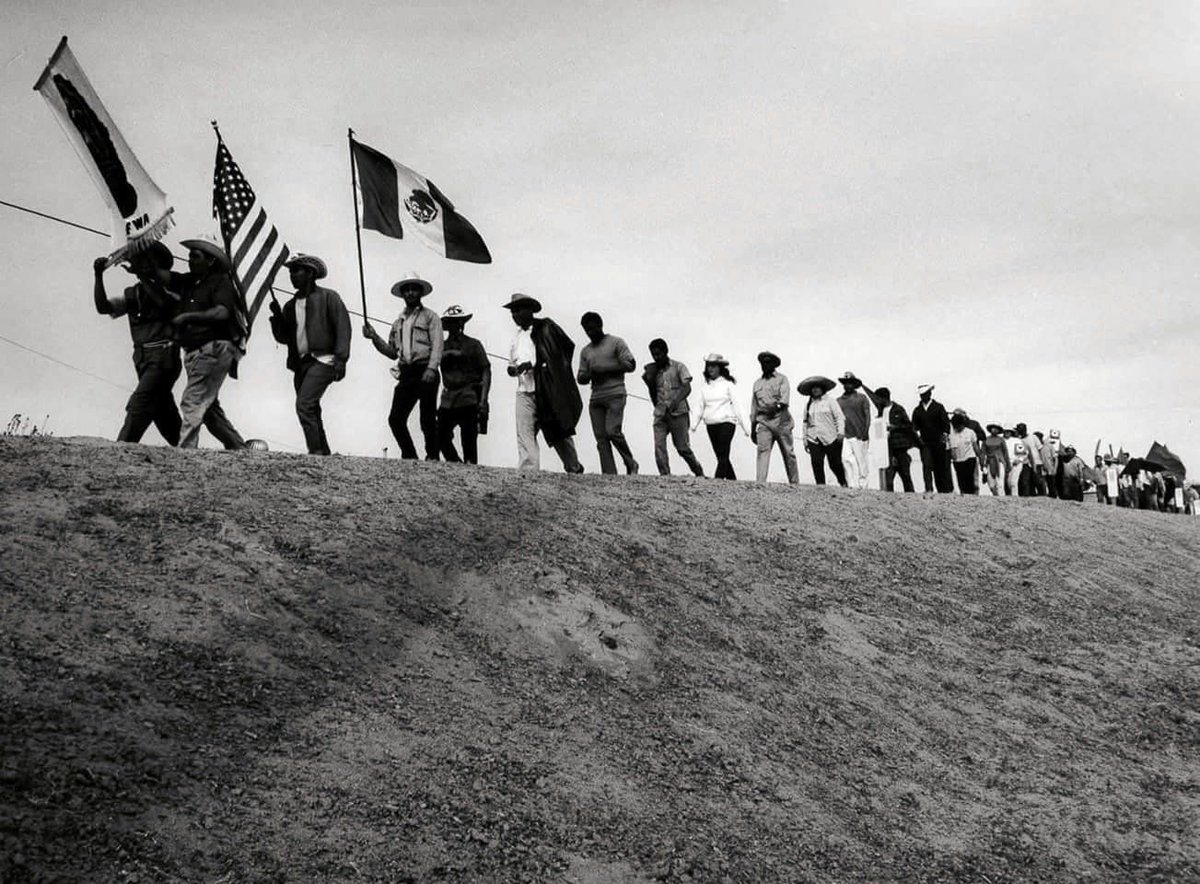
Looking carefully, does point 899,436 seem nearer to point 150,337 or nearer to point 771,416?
point 771,416

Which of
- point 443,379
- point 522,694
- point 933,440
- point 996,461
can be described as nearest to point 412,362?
point 443,379

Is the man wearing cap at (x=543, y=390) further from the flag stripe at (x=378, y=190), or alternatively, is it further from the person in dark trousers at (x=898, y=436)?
the person in dark trousers at (x=898, y=436)

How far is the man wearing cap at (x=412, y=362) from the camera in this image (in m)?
10.6

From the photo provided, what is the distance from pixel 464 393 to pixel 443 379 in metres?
0.27

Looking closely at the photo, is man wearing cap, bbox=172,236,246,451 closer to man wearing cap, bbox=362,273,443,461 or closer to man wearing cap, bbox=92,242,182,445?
man wearing cap, bbox=92,242,182,445

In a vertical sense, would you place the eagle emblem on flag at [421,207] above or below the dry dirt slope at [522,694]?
above

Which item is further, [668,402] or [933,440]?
[933,440]

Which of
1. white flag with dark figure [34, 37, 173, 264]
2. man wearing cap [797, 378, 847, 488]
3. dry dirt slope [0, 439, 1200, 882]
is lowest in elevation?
dry dirt slope [0, 439, 1200, 882]

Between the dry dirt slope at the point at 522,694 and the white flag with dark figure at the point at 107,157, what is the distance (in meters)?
2.10

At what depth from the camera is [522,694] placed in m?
6.15

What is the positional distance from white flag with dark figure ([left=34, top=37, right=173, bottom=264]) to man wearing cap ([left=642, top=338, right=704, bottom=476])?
5.58 m

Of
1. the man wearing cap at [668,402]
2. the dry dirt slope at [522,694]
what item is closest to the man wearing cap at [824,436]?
the man wearing cap at [668,402]

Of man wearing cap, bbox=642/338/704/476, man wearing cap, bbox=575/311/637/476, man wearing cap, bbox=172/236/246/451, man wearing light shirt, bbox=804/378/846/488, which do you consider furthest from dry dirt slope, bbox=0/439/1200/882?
man wearing light shirt, bbox=804/378/846/488

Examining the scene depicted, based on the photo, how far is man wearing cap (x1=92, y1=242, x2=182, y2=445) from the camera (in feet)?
30.6
